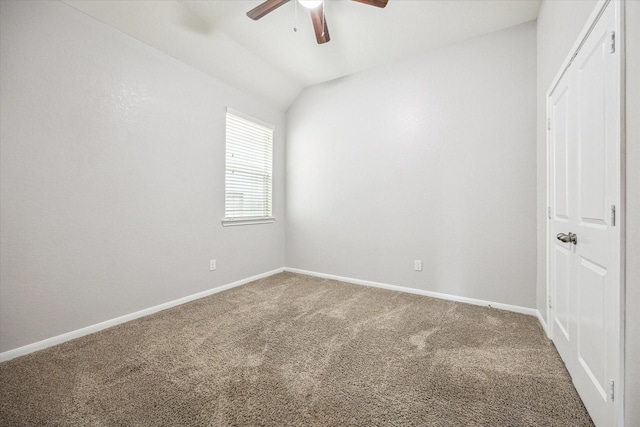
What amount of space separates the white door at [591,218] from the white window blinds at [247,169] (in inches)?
128

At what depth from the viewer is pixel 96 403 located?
1.42m

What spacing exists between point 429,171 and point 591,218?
6.20 ft

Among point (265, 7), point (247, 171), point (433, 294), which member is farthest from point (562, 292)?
point (247, 171)

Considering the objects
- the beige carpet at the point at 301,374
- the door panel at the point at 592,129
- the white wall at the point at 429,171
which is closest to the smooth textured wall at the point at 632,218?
the door panel at the point at 592,129

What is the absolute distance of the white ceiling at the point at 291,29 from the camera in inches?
95.3

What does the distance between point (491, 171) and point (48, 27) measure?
4.02m

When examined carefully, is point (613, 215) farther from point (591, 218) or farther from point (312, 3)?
point (312, 3)

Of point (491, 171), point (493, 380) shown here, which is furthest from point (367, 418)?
point (491, 171)

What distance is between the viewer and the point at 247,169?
12.3ft

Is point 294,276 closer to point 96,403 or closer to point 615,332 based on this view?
point 96,403

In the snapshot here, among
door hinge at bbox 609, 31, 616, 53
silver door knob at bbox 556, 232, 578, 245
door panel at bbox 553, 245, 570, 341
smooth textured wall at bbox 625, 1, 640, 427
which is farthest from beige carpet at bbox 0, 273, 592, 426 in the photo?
door hinge at bbox 609, 31, 616, 53

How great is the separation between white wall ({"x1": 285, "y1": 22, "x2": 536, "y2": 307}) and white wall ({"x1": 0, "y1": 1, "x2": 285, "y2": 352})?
4.88 feet

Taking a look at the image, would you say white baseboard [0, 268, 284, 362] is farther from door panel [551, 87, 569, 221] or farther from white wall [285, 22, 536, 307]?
door panel [551, 87, 569, 221]

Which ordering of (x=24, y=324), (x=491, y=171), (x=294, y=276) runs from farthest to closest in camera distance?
(x=294, y=276)
(x=491, y=171)
(x=24, y=324)
